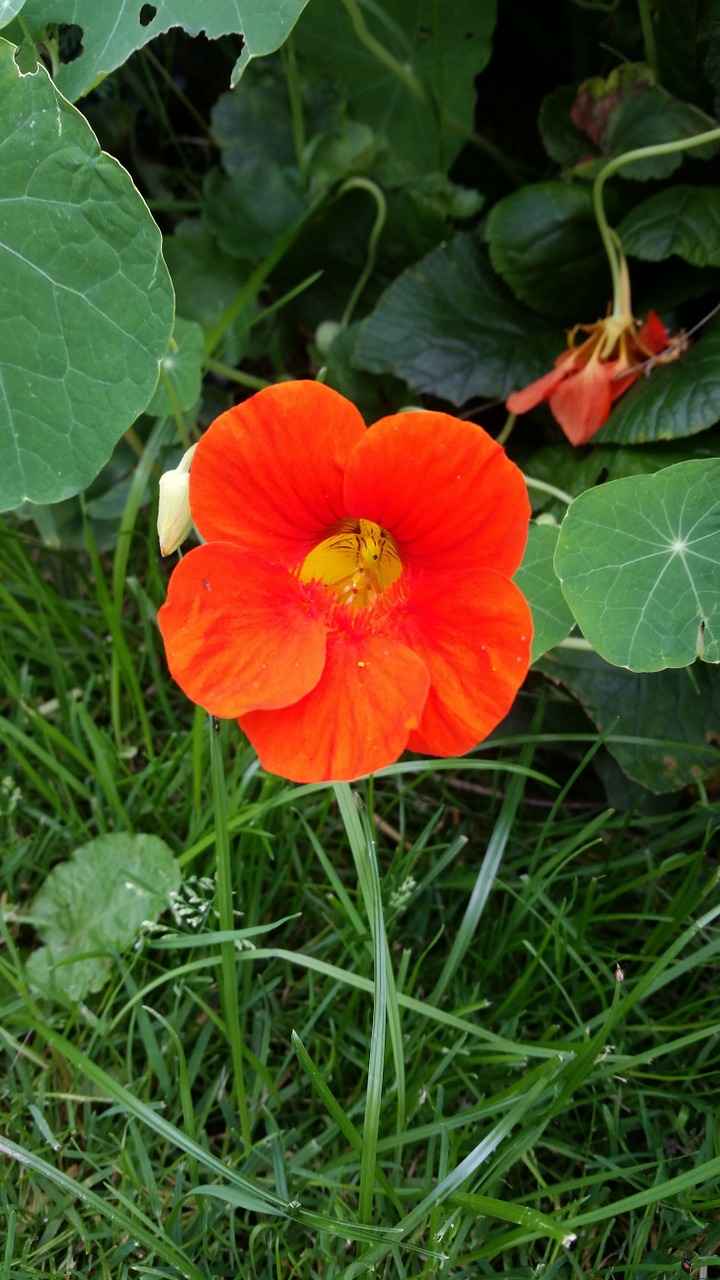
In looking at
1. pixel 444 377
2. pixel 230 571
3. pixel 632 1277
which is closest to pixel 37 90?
pixel 230 571

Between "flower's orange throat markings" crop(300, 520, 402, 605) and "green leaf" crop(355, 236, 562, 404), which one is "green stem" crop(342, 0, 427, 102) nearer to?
"green leaf" crop(355, 236, 562, 404)

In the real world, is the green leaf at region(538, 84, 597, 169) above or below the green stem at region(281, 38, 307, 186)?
below

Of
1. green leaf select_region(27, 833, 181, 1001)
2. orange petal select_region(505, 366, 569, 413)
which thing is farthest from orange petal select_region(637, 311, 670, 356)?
green leaf select_region(27, 833, 181, 1001)

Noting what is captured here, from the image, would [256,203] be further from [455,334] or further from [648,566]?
[648,566]

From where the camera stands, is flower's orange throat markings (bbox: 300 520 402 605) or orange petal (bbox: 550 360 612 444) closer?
flower's orange throat markings (bbox: 300 520 402 605)

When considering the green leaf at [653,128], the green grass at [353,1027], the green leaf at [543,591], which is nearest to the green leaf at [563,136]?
the green leaf at [653,128]

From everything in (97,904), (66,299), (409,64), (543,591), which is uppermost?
(66,299)

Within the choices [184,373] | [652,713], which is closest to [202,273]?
[184,373]

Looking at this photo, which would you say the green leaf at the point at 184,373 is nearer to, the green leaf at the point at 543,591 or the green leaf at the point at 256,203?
the green leaf at the point at 256,203
